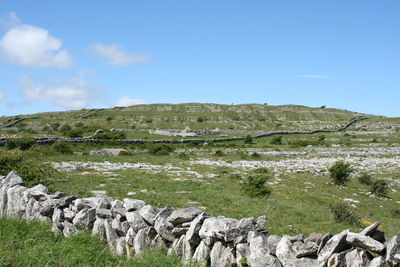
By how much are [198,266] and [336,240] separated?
3055mm

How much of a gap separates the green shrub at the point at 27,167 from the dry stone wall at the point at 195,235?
16.0 feet

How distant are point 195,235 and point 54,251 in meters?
3.56

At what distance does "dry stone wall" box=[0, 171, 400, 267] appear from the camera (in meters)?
6.57

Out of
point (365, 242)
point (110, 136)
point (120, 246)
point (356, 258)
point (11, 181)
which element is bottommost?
point (120, 246)

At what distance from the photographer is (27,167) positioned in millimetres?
18688

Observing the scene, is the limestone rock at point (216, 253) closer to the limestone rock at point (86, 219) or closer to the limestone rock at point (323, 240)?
the limestone rock at point (323, 240)

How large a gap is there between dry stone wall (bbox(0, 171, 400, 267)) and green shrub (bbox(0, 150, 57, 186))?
4.89 m

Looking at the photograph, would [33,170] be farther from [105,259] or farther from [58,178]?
[105,259]

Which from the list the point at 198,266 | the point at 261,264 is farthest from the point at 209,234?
the point at 261,264

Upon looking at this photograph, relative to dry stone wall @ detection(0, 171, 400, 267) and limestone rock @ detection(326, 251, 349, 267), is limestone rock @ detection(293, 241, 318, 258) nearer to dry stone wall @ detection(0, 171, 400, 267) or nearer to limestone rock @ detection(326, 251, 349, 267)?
dry stone wall @ detection(0, 171, 400, 267)

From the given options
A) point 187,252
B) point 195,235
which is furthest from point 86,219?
point 195,235

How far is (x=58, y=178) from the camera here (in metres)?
20.4

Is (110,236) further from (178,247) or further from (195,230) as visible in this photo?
(195,230)

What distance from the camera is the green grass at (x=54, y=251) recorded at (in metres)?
8.13
